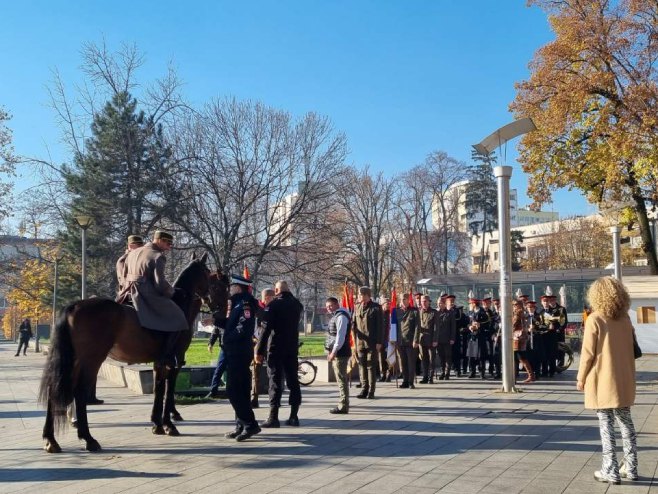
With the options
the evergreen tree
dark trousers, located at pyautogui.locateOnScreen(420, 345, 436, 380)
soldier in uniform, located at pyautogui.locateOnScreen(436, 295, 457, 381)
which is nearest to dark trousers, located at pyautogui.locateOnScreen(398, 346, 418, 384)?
dark trousers, located at pyautogui.locateOnScreen(420, 345, 436, 380)

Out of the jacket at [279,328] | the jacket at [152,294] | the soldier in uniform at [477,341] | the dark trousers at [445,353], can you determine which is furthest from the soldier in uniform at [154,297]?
the soldier in uniform at [477,341]

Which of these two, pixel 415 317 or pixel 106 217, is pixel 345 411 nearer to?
pixel 415 317

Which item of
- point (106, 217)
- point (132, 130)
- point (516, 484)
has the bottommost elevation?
point (516, 484)

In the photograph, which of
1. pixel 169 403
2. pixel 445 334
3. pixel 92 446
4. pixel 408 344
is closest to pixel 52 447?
pixel 92 446

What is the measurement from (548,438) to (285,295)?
13.4 feet

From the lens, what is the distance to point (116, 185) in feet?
101

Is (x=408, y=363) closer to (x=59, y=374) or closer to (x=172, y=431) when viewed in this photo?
(x=172, y=431)

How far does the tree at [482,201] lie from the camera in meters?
63.2

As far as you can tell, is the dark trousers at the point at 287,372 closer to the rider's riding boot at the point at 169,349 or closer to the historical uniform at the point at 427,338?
the rider's riding boot at the point at 169,349

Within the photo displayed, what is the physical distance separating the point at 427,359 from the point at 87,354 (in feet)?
31.9

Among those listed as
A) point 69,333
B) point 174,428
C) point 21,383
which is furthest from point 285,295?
point 21,383

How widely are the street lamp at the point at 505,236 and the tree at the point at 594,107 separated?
10.4 metres

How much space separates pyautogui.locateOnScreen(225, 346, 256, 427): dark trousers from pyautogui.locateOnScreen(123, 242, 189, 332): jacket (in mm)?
976

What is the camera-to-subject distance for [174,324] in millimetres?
9336
